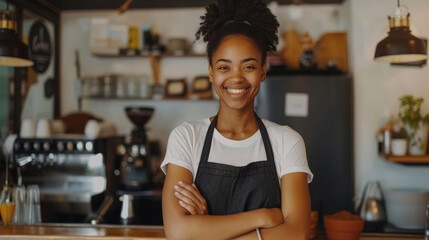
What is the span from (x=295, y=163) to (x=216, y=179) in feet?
0.99

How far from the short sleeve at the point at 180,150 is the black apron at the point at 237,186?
0.06 m

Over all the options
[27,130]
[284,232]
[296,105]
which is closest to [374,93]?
[296,105]

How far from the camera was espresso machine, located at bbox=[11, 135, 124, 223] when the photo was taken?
297 cm

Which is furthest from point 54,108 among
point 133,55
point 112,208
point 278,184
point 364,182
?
point 278,184

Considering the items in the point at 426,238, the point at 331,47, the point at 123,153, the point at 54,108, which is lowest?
the point at 426,238

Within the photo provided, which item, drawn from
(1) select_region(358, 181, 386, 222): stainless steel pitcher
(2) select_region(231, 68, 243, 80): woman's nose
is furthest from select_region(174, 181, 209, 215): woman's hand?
(1) select_region(358, 181, 386, 222): stainless steel pitcher

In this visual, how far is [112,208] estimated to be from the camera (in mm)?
Answer: 2604

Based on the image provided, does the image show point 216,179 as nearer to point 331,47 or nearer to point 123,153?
point 123,153

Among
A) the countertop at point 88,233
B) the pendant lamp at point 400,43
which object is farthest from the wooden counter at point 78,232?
the pendant lamp at point 400,43

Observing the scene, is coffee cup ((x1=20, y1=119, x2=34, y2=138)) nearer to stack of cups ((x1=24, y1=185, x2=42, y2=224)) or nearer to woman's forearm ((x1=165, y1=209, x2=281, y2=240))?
stack of cups ((x1=24, y1=185, x2=42, y2=224))

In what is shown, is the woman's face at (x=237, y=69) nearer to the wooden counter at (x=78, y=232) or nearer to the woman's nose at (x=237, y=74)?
the woman's nose at (x=237, y=74)

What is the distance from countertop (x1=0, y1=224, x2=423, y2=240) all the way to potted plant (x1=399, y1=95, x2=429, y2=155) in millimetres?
970

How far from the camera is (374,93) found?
331cm

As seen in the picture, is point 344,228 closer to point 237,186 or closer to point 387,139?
point 237,186
